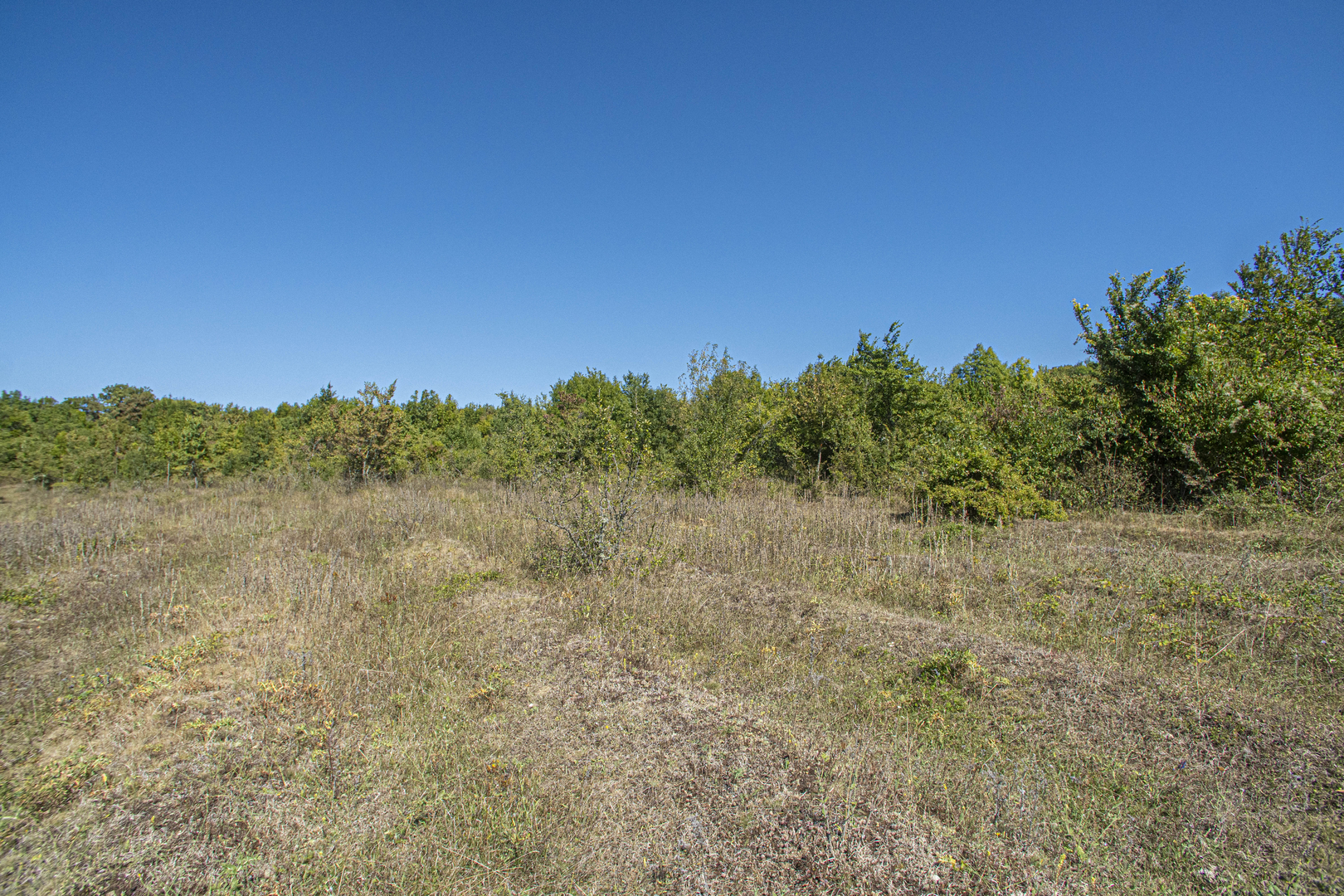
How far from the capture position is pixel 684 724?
3973 mm

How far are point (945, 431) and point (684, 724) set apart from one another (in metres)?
13.5

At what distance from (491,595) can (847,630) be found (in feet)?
14.1

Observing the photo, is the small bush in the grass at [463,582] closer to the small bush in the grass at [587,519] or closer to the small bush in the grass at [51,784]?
the small bush in the grass at [587,519]

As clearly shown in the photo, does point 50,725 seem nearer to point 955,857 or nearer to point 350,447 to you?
point 955,857

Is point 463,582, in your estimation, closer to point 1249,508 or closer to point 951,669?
point 951,669

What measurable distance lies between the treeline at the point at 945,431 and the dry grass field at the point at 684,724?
316cm

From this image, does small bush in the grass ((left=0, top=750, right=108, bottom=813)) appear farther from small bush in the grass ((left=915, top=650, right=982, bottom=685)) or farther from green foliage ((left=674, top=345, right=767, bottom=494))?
green foliage ((left=674, top=345, right=767, bottom=494))

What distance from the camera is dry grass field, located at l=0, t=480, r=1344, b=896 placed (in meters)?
2.74

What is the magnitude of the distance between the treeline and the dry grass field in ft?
10.4

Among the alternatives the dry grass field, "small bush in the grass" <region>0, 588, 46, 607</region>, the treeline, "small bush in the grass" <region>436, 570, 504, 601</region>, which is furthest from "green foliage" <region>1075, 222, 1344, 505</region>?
"small bush in the grass" <region>0, 588, 46, 607</region>

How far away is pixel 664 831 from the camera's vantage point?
2.96 meters

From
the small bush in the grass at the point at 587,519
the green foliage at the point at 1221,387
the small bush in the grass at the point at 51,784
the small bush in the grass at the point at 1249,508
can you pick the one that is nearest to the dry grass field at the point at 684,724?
the small bush in the grass at the point at 51,784

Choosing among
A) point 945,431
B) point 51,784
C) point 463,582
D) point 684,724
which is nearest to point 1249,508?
point 945,431

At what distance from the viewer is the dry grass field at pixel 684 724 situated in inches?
108
